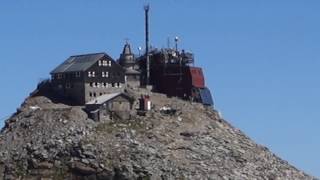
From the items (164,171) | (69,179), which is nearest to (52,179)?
(69,179)

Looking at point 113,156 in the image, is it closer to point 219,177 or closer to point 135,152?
point 135,152

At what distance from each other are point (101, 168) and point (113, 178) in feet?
7.67

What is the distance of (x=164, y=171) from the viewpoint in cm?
19850

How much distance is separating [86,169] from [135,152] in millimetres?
7551

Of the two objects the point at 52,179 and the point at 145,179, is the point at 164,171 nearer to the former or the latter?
the point at 145,179

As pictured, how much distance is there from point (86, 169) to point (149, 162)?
9.27 metres

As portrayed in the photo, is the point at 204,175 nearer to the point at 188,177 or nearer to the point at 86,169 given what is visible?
the point at 188,177

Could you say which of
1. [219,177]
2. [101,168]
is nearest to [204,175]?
[219,177]

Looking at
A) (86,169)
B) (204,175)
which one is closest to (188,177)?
(204,175)

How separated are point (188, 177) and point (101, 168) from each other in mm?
12659

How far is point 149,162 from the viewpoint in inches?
7840

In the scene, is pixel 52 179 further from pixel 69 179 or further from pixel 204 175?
pixel 204 175

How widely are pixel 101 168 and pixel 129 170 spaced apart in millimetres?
4146

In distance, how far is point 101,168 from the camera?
198750 millimetres
